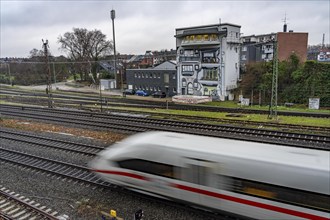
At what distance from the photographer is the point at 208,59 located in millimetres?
47781

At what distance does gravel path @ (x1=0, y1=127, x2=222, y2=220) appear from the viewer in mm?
9852

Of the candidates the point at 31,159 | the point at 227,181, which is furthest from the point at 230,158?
the point at 31,159

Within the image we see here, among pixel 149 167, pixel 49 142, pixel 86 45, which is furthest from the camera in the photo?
pixel 86 45

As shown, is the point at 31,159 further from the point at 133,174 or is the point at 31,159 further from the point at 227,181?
the point at 227,181

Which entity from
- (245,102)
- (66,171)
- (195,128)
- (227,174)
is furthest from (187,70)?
(227,174)

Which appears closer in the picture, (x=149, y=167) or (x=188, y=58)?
(x=149, y=167)

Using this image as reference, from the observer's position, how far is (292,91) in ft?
132

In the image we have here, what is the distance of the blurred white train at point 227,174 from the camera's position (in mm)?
7660

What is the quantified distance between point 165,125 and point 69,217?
1504 cm

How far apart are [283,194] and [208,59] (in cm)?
4166

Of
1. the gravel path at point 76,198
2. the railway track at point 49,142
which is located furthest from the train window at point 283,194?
the railway track at point 49,142

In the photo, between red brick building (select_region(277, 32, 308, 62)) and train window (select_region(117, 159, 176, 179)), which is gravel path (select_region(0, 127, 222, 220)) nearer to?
train window (select_region(117, 159, 176, 179))

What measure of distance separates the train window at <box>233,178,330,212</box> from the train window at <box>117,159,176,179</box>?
2.33m

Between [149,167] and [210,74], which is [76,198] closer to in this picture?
[149,167]
